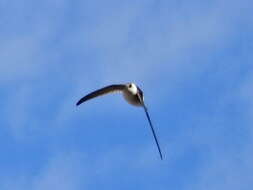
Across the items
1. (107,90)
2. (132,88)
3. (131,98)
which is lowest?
(131,98)

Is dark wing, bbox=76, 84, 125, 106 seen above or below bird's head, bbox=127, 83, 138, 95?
above

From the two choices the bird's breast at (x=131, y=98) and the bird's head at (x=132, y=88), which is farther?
the bird's breast at (x=131, y=98)

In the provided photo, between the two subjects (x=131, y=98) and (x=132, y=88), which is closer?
(x=132, y=88)

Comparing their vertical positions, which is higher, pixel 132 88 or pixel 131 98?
pixel 132 88

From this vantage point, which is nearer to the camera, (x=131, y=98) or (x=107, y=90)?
(x=107, y=90)

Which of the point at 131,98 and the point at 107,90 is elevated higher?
the point at 107,90

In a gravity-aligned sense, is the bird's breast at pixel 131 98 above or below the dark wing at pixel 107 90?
below

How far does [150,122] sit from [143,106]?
3.99 feet

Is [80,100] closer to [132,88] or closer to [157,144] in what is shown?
[132,88]

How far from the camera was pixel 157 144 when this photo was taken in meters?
12.8

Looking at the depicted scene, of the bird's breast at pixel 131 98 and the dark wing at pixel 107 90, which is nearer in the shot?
the dark wing at pixel 107 90

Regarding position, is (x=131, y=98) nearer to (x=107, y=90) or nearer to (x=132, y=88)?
(x=132, y=88)

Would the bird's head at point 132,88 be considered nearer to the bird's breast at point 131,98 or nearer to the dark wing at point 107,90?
the bird's breast at point 131,98

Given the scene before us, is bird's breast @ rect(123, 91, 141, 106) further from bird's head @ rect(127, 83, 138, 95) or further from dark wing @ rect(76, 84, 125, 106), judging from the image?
dark wing @ rect(76, 84, 125, 106)
